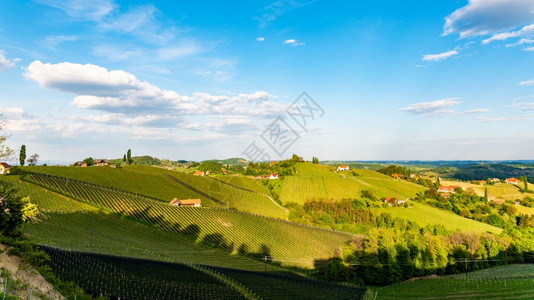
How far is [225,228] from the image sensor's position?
2687 inches

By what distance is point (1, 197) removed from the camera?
1842 centimetres

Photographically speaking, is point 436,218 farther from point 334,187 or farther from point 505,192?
point 505,192

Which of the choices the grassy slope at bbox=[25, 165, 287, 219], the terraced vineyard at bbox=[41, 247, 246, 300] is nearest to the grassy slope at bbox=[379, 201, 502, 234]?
the grassy slope at bbox=[25, 165, 287, 219]

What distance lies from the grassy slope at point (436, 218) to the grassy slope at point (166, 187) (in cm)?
4615

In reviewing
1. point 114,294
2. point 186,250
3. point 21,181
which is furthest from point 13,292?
point 21,181

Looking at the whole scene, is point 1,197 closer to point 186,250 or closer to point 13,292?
point 13,292

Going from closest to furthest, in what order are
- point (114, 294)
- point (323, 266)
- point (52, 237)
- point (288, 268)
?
1. point (114, 294)
2. point (52, 237)
3. point (288, 268)
4. point (323, 266)

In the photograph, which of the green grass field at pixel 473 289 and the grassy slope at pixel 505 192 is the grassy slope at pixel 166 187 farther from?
the grassy slope at pixel 505 192

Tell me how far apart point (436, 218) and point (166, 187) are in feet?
334

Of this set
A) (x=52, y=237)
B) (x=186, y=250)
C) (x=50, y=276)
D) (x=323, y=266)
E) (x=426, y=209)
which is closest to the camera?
(x=50, y=276)

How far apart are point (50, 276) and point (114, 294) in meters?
6.55

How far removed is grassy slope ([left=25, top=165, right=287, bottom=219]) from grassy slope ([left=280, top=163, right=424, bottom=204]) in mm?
19206

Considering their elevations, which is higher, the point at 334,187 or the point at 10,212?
the point at 10,212

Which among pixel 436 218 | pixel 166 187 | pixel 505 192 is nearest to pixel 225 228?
pixel 166 187
